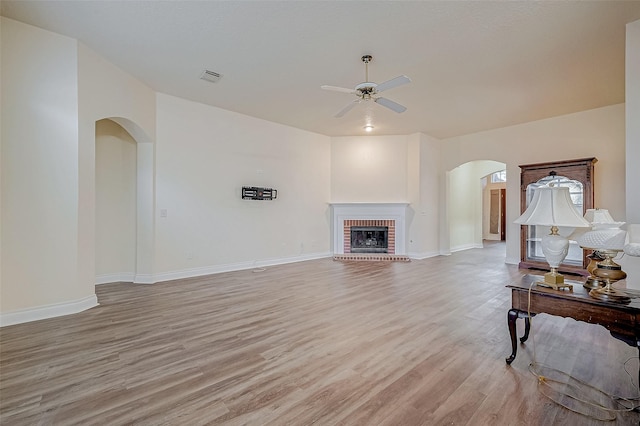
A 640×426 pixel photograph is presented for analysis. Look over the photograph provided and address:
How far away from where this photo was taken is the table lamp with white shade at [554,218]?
78.9 inches

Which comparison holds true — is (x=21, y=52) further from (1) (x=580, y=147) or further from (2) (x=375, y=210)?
(1) (x=580, y=147)

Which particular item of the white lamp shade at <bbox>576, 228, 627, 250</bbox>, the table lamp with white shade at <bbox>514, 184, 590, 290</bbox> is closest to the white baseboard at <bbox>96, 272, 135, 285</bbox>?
the table lamp with white shade at <bbox>514, 184, 590, 290</bbox>

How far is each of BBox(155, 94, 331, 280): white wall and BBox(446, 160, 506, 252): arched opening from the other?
3.95 m

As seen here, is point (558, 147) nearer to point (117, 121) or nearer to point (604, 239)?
point (604, 239)

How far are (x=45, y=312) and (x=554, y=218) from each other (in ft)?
16.0

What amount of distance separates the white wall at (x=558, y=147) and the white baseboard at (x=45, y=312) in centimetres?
746

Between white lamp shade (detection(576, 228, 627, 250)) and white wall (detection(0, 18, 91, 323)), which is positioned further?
white wall (detection(0, 18, 91, 323))

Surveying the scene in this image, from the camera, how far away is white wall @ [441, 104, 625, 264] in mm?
5016

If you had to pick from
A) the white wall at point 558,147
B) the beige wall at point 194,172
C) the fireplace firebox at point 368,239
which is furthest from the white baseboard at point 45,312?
the white wall at point 558,147

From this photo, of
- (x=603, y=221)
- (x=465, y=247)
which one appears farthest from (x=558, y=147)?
(x=603, y=221)

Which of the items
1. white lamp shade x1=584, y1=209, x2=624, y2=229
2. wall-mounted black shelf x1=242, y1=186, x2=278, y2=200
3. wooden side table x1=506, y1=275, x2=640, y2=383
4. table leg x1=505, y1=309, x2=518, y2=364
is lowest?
table leg x1=505, y1=309, x2=518, y2=364

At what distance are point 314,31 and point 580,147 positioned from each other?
18.4 feet

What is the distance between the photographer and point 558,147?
223 inches

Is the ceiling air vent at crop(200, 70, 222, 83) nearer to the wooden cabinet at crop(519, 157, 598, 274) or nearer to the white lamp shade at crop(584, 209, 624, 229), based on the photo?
the white lamp shade at crop(584, 209, 624, 229)
